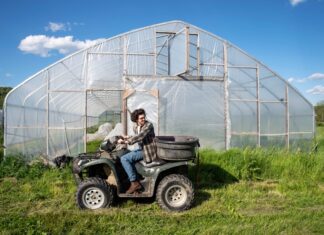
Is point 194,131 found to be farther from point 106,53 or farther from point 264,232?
point 264,232

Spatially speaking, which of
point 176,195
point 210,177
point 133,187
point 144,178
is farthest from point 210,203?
point 210,177

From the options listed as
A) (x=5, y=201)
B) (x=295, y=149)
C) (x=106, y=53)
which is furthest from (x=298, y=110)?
(x=5, y=201)

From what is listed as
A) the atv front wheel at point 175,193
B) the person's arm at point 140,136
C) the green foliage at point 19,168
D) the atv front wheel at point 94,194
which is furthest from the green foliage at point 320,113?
the atv front wheel at point 94,194

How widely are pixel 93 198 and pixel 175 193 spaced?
1.42m

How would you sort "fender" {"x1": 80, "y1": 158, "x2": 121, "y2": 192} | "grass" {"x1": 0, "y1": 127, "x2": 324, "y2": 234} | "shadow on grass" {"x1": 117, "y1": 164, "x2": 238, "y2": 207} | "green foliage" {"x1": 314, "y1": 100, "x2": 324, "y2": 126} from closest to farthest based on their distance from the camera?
"grass" {"x1": 0, "y1": 127, "x2": 324, "y2": 234}, "fender" {"x1": 80, "y1": 158, "x2": 121, "y2": 192}, "shadow on grass" {"x1": 117, "y1": 164, "x2": 238, "y2": 207}, "green foliage" {"x1": 314, "y1": 100, "x2": 324, "y2": 126}

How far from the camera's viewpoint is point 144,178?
22.9 feet

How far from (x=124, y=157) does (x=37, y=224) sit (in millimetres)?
1831

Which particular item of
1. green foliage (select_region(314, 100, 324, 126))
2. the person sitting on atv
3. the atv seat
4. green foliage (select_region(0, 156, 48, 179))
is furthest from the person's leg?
green foliage (select_region(314, 100, 324, 126))

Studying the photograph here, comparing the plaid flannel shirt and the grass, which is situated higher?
the plaid flannel shirt

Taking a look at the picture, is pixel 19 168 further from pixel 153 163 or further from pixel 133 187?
pixel 153 163

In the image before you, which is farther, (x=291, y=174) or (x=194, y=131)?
(x=194, y=131)

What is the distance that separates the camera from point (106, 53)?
1230 centimetres

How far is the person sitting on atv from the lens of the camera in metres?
6.75

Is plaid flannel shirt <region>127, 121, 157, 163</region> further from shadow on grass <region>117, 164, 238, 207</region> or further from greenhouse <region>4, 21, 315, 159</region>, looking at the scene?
greenhouse <region>4, 21, 315, 159</region>
